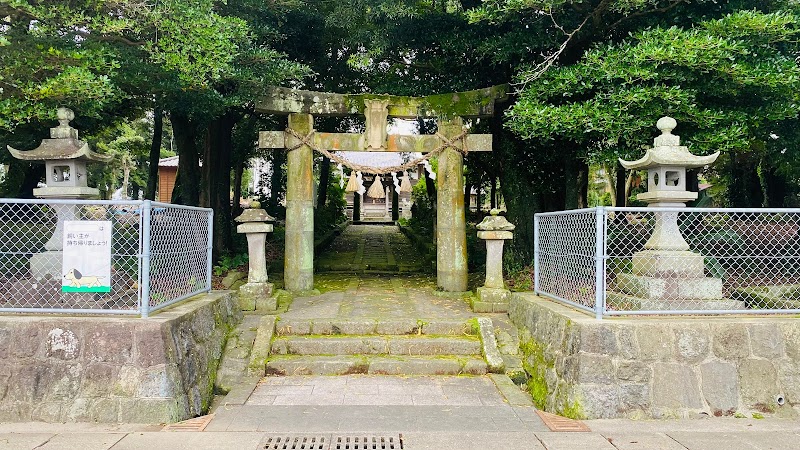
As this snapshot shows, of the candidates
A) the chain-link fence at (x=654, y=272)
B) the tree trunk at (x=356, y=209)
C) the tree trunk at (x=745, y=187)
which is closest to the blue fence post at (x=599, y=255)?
the chain-link fence at (x=654, y=272)

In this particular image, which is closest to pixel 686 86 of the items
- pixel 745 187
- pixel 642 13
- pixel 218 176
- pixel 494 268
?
pixel 642 13

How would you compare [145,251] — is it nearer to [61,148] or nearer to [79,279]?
[79,279]

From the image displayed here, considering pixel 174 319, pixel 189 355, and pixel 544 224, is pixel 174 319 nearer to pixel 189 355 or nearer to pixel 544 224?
pixel 189 355

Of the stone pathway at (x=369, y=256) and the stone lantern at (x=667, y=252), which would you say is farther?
the stone pathway at (x=369, y=256)

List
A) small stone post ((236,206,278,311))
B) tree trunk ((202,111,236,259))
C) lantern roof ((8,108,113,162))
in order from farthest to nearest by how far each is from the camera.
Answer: tree trunk ((202,111,236,259)), small stone post ((236,206,278,311)), lantern roof ((8,108,113,162))

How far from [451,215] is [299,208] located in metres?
2.83

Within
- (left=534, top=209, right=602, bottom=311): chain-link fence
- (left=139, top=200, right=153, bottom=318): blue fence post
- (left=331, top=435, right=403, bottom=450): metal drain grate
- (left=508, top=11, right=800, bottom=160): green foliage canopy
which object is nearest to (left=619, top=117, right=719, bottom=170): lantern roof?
(left=508, top=11, right=800, bottom=160): green foliage canopy

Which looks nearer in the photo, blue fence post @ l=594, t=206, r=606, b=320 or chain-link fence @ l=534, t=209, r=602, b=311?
blue fence post @ l=594, t=206, r=606, b=320

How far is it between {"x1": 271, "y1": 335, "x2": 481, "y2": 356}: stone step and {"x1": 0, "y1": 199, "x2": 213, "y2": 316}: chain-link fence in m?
1.49

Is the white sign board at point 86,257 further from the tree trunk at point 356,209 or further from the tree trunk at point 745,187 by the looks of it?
the tree trunk at point 356,209

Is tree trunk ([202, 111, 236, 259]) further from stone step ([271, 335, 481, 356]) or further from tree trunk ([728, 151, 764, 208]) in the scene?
tree trunk ([728, 151, 764, 208])

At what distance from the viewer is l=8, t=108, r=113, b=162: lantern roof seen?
6844 mm

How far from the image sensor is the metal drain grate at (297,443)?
451 cm

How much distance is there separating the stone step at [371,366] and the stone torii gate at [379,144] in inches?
124
